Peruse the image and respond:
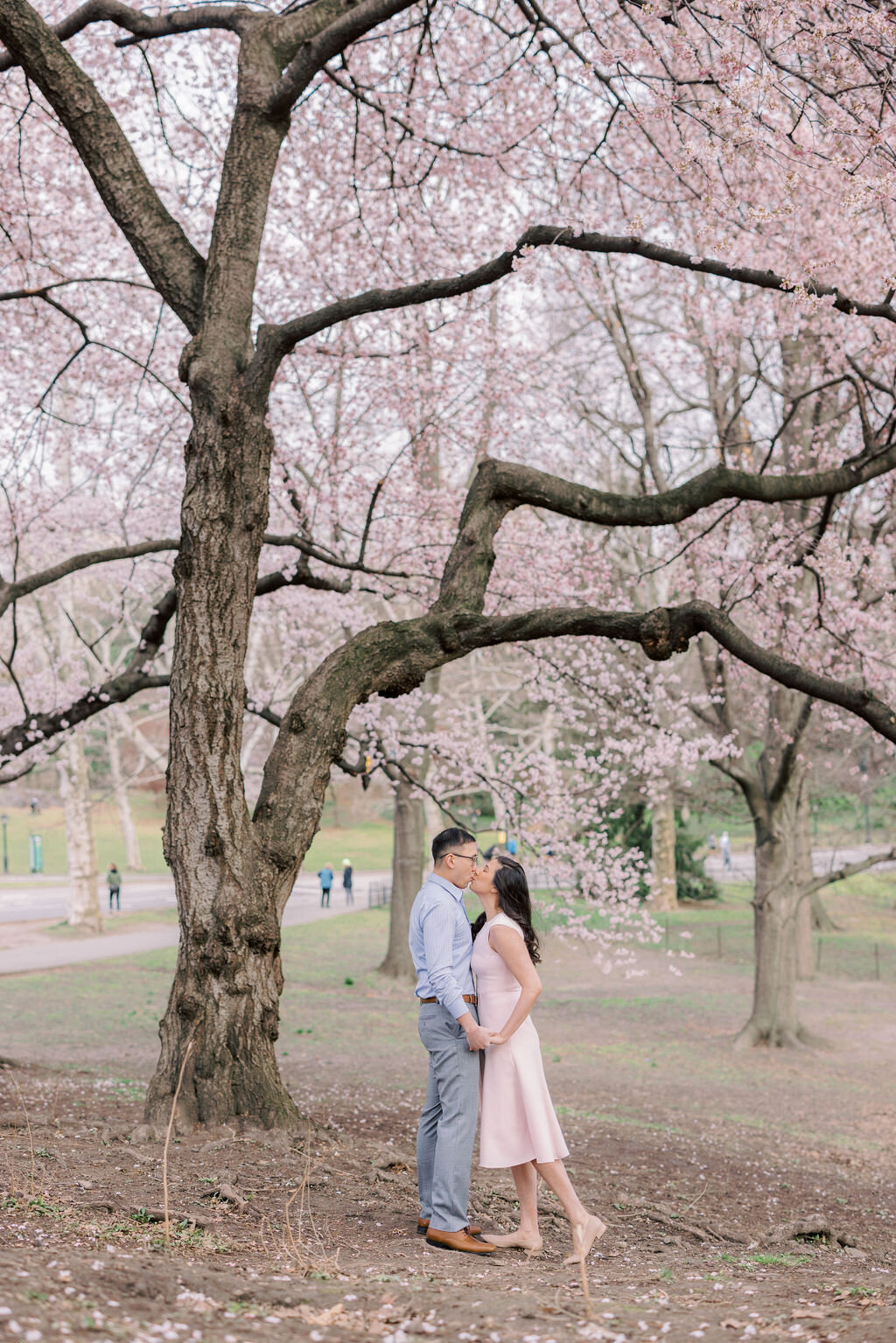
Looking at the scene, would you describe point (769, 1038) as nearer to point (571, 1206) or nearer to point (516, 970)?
point (571, 1206)

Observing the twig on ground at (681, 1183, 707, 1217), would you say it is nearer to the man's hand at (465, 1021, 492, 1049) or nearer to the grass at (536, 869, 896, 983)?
the man's hand at (465, 1021, 492, 1049)

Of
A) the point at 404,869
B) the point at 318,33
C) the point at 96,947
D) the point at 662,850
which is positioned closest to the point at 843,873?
the point at 404,869

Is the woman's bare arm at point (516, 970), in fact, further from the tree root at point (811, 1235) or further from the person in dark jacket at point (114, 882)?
the person in dark jacket at point (114, 882)

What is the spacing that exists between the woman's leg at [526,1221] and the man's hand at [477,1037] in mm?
600

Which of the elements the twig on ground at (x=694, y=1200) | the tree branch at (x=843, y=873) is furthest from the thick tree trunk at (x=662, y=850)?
the twig on ground at (x=694, y=1200)

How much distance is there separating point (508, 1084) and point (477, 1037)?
338 mm

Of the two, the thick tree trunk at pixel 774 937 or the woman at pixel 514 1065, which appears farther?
the thick tree trunk at pixel 774 937

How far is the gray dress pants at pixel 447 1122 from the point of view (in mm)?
4430

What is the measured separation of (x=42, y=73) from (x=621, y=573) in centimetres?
1366

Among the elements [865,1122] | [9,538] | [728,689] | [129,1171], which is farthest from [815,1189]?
[9,538]

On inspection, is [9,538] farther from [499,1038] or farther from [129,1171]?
[499,1038]

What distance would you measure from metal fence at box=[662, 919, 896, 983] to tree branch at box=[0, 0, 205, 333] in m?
17.5

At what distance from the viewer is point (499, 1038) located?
457 centimetres

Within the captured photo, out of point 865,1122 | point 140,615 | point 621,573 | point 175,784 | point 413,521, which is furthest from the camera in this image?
point 140,615
